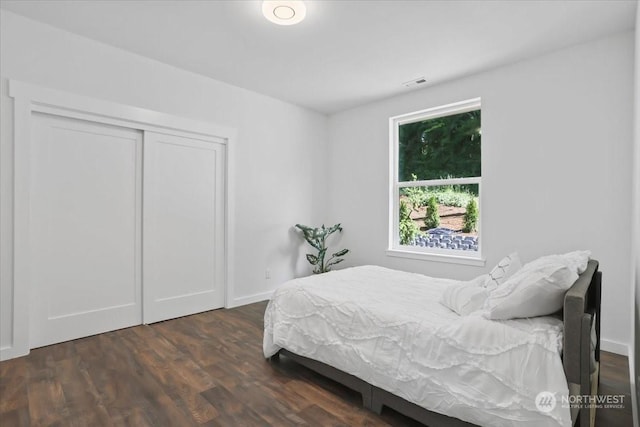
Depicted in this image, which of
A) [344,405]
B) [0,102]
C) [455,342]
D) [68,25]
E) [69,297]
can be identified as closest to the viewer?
[455,342]

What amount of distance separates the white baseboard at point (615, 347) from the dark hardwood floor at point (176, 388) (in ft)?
0.27

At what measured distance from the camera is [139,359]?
2562 mm

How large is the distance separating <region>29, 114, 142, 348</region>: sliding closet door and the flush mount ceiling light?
1.82 m

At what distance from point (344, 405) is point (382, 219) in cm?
274

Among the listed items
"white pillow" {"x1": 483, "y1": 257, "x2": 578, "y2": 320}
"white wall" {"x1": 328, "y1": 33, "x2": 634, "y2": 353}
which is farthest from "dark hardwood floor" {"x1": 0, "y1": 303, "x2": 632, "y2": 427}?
"white wall" {"x1": 328, "y1": 33, "x2": 634, "y2": 353}

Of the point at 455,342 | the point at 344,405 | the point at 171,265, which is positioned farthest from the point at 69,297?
the point at 455,342

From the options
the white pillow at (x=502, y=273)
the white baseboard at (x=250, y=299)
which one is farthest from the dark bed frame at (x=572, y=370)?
the white baseboard at (x=250, y=299)

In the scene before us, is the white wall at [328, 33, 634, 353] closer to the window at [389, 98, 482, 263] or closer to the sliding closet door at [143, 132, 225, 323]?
the window at [389, 98, 482, 263]

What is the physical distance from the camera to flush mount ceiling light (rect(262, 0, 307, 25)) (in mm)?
2340

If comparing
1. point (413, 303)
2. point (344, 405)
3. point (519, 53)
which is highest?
point (519, 53)

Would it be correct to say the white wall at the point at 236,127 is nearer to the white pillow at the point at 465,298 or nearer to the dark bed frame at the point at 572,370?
the dark bed frame at the point at 572,370

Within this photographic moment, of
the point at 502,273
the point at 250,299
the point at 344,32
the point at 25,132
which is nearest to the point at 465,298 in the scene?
the point at 502,273

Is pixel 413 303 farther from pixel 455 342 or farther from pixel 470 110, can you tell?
pixel 470 110

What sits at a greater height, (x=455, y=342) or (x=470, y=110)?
(x=470, y=110)
